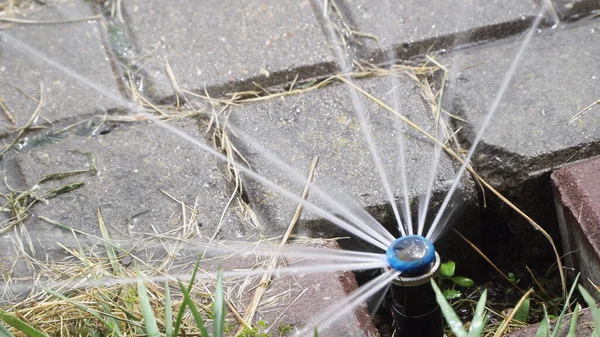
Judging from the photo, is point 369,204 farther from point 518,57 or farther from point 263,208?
point 518,57

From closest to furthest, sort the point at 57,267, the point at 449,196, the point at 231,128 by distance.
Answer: the point at 57,267 → the point at 449,196 → the point at 231,128

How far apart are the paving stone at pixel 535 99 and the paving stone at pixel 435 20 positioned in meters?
0.06

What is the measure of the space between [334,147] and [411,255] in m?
0.56

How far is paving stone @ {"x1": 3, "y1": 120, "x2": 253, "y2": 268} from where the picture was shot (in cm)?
172

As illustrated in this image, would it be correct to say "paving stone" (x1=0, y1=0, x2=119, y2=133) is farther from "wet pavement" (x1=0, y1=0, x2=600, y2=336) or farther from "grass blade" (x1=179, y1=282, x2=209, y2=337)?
"grass blade" (x1=179, y1=282, x2=209, y2=337)

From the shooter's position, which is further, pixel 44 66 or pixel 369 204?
pixel 44 66

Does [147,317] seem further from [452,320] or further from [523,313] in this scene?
[523,313]

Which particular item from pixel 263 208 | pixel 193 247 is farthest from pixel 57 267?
pixel 263 208

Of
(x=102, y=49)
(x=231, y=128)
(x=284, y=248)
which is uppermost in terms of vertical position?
(x=102, y=49)

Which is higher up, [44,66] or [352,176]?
[44,66]

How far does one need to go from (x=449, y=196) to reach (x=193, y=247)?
579mm

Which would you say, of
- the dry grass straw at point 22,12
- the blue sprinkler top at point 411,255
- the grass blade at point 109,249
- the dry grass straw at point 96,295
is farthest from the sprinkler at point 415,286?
the dry grass straw at point 22,12

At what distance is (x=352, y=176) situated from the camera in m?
1.80

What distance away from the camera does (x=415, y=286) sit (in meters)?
1.37
